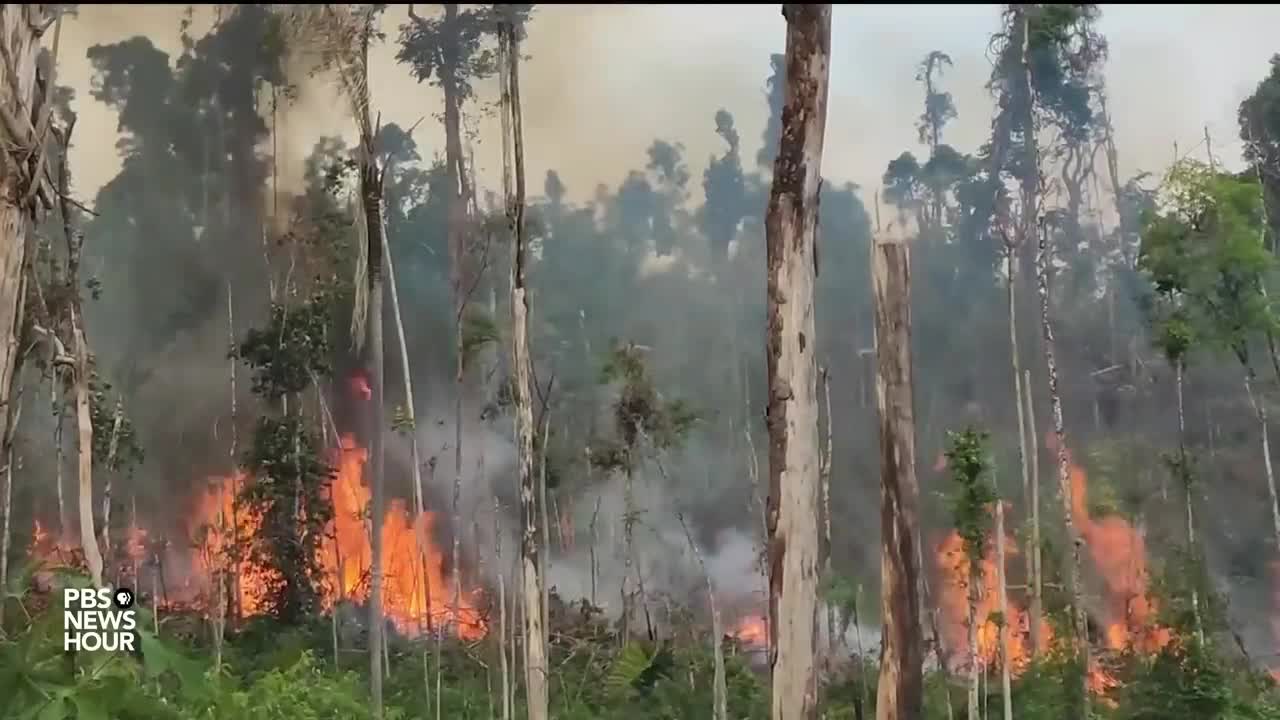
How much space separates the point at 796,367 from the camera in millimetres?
3283

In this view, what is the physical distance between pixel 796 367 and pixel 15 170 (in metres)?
2.27

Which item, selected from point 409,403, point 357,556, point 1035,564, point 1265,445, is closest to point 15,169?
point 409,403

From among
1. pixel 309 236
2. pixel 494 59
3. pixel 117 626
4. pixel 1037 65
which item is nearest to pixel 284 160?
pixel 309 236

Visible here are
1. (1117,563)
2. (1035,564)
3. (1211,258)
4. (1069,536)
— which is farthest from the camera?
(1117,563)

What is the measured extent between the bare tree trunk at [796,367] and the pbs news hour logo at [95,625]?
74.9 inches

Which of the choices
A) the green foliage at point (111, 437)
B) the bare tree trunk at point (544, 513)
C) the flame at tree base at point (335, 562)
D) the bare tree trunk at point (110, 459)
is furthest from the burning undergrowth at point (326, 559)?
the bare tree trunk at point (544, 513)

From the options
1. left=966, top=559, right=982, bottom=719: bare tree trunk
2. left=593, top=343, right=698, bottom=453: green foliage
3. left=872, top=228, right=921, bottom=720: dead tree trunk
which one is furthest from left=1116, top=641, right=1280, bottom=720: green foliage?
left=872, top=228, right=921, bottom=720: dead tree trunk

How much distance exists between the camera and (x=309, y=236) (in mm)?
8805

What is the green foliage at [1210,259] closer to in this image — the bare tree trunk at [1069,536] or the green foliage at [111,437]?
the bare tree trunk at [1069,536]

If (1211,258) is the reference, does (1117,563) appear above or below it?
below

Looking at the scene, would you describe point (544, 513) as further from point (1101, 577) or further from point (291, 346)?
point (1101, 577)

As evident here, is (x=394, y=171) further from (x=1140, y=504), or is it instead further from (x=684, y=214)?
(x=1140, y=504)

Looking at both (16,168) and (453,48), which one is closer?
(16,168)

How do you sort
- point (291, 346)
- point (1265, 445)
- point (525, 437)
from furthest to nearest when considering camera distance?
point (291, 346) → point (1265, 445) → point (525, 437)
